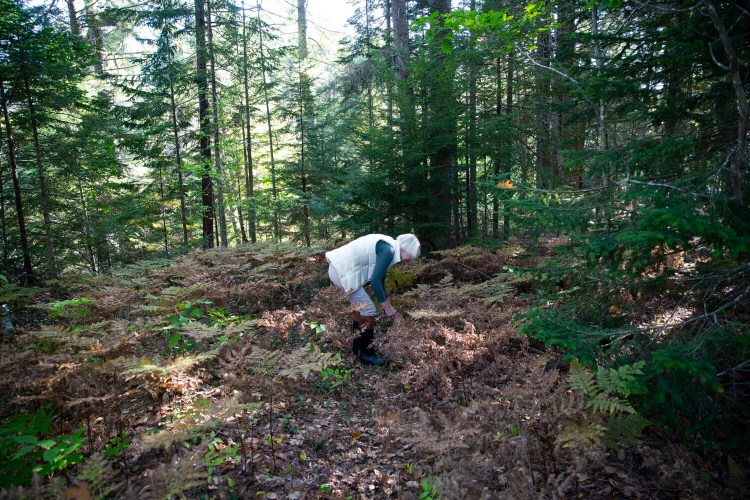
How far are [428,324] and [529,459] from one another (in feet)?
9.32

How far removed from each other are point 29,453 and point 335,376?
308 centimetres

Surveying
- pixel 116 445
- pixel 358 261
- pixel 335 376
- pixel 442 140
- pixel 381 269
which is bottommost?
pixel 335 376

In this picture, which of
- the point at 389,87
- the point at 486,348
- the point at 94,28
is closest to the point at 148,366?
the point at 486,348

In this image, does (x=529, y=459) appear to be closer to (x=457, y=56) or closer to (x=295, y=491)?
(x=295, y=491)

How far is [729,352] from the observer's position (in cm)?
305

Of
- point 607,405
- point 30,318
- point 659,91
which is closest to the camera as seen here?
point 607,405

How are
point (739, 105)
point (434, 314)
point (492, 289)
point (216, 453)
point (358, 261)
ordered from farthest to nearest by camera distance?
point (492, 289) < point (434, 314) < point (358, 261) < point (216, 453) < point (739, 105)

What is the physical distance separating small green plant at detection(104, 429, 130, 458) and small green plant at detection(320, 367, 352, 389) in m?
2.19

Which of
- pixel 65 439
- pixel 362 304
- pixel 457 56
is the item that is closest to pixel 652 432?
pixel 362 304

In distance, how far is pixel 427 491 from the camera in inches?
120

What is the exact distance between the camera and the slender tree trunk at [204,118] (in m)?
14.3

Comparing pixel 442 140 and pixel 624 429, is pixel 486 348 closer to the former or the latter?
pixel 624 429

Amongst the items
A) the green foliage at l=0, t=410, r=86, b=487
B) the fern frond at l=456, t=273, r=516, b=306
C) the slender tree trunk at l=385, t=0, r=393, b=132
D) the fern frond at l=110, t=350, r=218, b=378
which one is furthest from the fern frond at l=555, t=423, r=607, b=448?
the slender tree trunk at l=385, t=0, r=393, b=132

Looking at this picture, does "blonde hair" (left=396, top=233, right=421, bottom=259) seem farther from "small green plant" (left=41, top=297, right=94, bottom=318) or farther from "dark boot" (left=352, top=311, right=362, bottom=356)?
"small green plant" (left=41, top=297, right=94, bottom=318)
